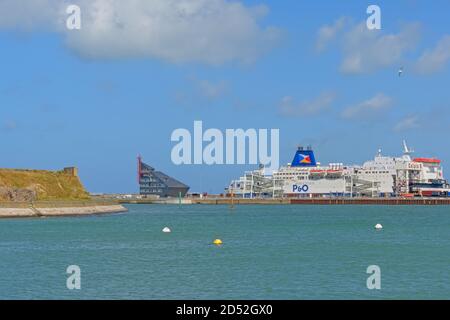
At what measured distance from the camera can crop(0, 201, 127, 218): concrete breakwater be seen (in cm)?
9181

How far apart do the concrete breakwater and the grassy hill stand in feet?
6.81

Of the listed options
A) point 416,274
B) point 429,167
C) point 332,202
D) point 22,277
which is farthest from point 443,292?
point 429,167

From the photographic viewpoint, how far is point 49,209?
323ft

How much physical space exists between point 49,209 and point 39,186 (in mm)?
10587

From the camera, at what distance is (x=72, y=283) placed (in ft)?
96.3

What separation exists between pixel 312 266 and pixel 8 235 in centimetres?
3278

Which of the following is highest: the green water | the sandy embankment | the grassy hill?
the grassy hill
